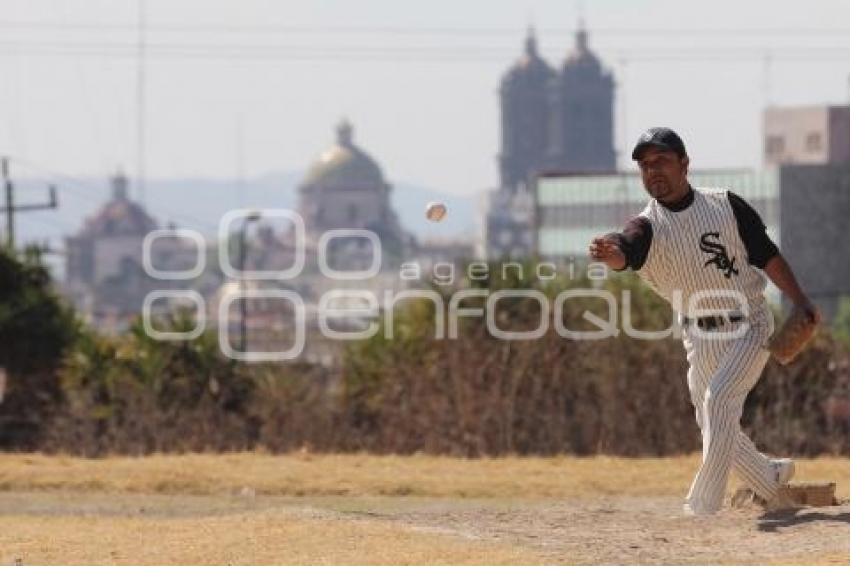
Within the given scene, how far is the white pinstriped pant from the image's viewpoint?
1365 cm

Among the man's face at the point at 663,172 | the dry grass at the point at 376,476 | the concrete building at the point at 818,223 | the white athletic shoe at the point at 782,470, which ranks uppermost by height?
the concrete building at the point at 818,223

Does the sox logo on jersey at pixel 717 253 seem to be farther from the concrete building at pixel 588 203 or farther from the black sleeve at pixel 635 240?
the concrete building at pixel 588 203

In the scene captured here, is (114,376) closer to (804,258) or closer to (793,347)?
(793,347)

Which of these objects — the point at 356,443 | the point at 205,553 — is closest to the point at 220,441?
the point at 356,443

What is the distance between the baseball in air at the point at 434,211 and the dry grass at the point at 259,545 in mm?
6208

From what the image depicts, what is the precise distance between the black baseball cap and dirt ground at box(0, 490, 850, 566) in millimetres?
1844

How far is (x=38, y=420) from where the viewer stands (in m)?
33.3

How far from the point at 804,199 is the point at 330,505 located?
350ft

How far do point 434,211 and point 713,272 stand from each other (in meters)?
7.15

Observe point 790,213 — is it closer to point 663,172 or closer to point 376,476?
point 376,476

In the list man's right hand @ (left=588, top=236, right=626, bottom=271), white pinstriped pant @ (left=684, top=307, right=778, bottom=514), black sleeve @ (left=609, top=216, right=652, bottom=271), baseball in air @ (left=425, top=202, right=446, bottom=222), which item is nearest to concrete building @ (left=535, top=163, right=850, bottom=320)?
baseball in air @ (left=425, top=202, right=446, bottom=222)

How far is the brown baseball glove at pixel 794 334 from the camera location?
44.7 ft

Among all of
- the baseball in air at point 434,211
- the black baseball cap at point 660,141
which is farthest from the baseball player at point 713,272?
the baseball in air at point 434,211

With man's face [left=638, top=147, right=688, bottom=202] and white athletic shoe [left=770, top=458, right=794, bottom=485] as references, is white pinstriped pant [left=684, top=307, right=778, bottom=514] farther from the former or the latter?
man's face [left=638, top=147, right=688, bottom=202]
